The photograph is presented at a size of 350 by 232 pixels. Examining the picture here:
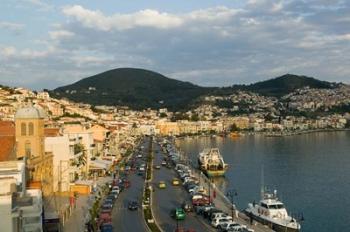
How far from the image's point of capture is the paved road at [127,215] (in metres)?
Answer: 30.1

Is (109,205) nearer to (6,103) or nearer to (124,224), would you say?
(124,224)

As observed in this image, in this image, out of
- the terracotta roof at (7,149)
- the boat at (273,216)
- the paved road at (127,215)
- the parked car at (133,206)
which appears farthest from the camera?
the parked car at (133,206)

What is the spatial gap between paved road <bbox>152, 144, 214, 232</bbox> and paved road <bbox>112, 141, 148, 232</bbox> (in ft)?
3.50

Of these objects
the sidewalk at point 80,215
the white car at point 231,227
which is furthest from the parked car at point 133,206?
the white car at point 231,227

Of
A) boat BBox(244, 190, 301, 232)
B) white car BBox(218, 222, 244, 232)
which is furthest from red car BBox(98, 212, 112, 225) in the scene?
boat BBox(244, 190, 301, 232)

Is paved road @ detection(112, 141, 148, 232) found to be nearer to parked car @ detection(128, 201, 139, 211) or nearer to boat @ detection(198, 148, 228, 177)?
parked car @ detection(128, 201, 139, 211)

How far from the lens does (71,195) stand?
40750mm

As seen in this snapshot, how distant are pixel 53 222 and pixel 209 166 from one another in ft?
161

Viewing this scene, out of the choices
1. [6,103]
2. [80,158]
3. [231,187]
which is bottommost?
[231,187]

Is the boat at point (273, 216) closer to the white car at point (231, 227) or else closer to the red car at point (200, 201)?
the red car at point (200, 201)

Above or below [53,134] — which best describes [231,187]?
below

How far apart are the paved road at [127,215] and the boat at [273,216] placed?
6.81 meters

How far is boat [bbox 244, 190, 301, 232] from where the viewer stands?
32906 mm

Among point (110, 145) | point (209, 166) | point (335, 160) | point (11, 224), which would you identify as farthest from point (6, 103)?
point (11, 224)
